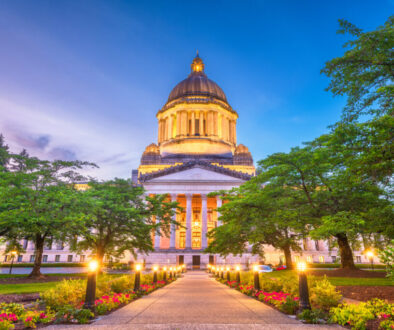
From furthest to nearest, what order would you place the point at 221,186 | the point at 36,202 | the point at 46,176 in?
the point at 221,186
the point at 46,176
the point at 36,202

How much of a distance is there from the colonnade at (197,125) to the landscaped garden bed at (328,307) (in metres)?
63.9

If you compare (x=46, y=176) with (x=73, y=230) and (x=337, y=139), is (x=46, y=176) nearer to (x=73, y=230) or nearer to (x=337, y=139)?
(x=73, y=230)

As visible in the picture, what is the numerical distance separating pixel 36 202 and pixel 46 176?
511 cm

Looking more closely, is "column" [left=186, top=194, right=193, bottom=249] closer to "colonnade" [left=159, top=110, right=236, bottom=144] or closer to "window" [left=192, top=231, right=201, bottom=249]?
"window" [left=192, top=231, right=201, bottom=249]

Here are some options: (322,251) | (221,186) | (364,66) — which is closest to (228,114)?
(221,186)

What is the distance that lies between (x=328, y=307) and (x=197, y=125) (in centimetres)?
7098

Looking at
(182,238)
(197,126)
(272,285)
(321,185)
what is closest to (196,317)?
(272,285)

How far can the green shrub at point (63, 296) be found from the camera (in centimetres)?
1002

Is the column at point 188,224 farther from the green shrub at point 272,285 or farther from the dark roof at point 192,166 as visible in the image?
the green shrub at point 272,285

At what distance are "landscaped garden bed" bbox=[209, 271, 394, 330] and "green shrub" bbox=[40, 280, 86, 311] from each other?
7677 mm

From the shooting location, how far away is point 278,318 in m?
9.48

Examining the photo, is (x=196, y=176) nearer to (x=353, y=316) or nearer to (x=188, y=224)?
(x=188, y=224)

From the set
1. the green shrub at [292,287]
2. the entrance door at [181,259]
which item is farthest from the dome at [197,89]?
the green shrub at [292,287]

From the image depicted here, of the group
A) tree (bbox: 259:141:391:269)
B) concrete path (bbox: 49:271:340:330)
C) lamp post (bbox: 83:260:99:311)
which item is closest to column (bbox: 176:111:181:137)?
tree (bbox: 259:141:391:269)
